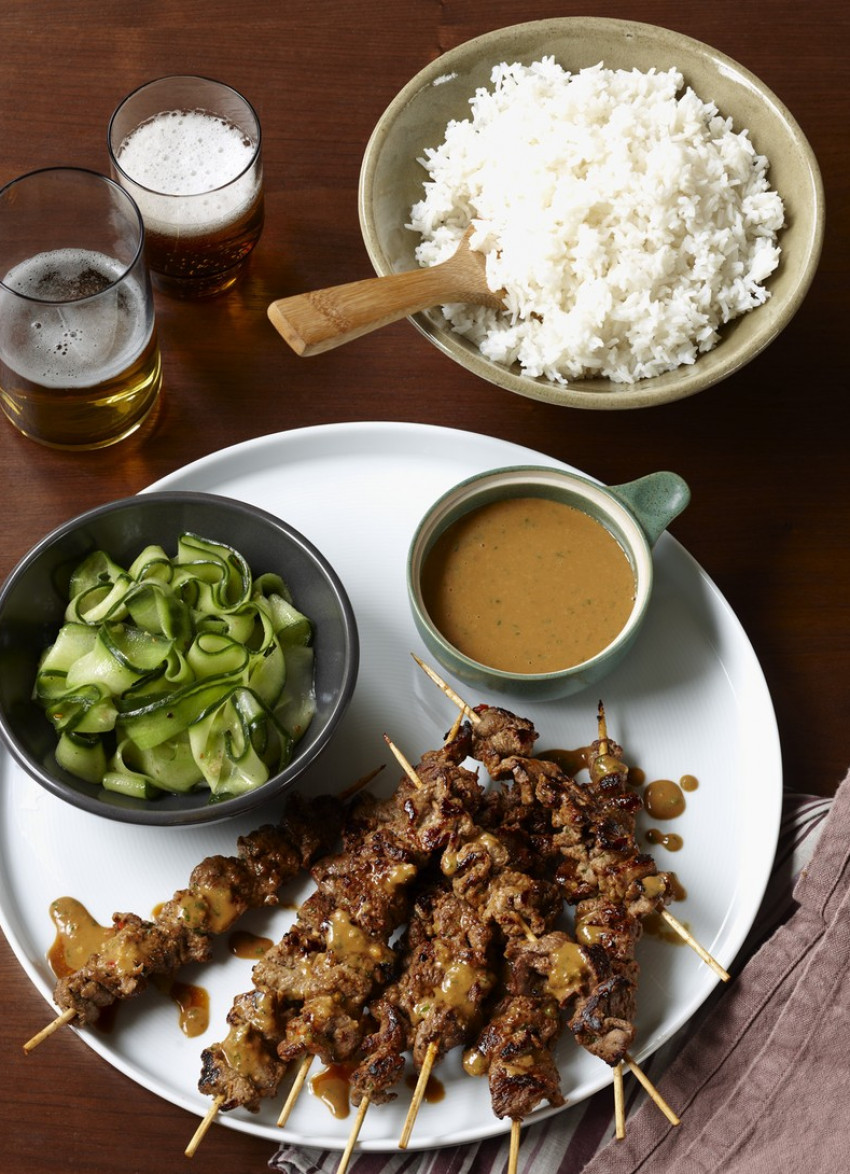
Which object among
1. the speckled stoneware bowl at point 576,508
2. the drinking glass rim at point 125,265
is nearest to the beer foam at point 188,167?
the drinking glass rim at point 125,265

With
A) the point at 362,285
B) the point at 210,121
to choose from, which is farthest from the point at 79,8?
the point at 362,285

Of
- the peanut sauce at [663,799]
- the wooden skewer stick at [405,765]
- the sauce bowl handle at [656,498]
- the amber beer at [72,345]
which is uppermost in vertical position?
the amber beer at [72,345]

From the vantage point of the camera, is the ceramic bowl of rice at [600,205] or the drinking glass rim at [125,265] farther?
the ceramic bowl of rice at [600,205]

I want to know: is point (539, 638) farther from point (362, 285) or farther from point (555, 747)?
point (362, 285)

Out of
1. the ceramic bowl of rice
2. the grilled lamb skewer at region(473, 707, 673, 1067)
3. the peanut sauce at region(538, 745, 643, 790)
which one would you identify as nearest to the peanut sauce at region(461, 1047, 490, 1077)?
the grilled lamb skewer at region(473, 707, 673, 1067)

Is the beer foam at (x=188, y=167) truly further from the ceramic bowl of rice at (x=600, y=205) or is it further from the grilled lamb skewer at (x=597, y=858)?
the grilled lamb skewer at (x=597, y=858)

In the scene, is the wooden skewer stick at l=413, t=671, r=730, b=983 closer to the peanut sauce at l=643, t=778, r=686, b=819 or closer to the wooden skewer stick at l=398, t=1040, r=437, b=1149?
the peanut sauce at l=643, t=778, r=686, b=819

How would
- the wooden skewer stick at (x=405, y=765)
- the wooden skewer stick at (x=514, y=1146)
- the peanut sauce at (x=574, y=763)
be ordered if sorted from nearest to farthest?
the wooden skewer stick at (x=514, y=1146), the wooden skewer stick at (x=405, y=765), the peanut sauce at (x=574, y=763)
